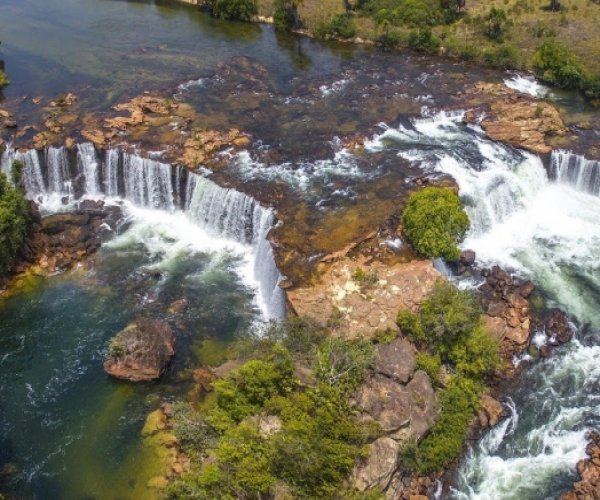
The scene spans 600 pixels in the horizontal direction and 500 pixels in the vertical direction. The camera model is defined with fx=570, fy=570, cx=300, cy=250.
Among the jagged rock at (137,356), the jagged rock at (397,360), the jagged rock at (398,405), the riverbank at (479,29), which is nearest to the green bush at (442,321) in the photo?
the jagged rock at (397,360)

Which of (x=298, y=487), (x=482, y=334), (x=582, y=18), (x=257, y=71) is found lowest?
(x=298, y=487)

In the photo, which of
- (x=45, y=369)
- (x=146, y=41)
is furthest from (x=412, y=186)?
(x=146, y=41)

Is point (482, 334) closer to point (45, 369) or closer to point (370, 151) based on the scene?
point (370, 151)

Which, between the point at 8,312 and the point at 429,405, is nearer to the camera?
the point at 429,405

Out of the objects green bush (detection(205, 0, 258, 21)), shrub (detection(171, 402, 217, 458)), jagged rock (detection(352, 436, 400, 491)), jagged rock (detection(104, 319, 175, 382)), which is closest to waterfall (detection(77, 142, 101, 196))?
jagged rock (detection(104, 319, 175, 382))

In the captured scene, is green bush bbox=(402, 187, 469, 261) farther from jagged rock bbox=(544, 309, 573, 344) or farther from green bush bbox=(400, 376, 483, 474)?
green bush bbox=(400, 376, 483, 474)
